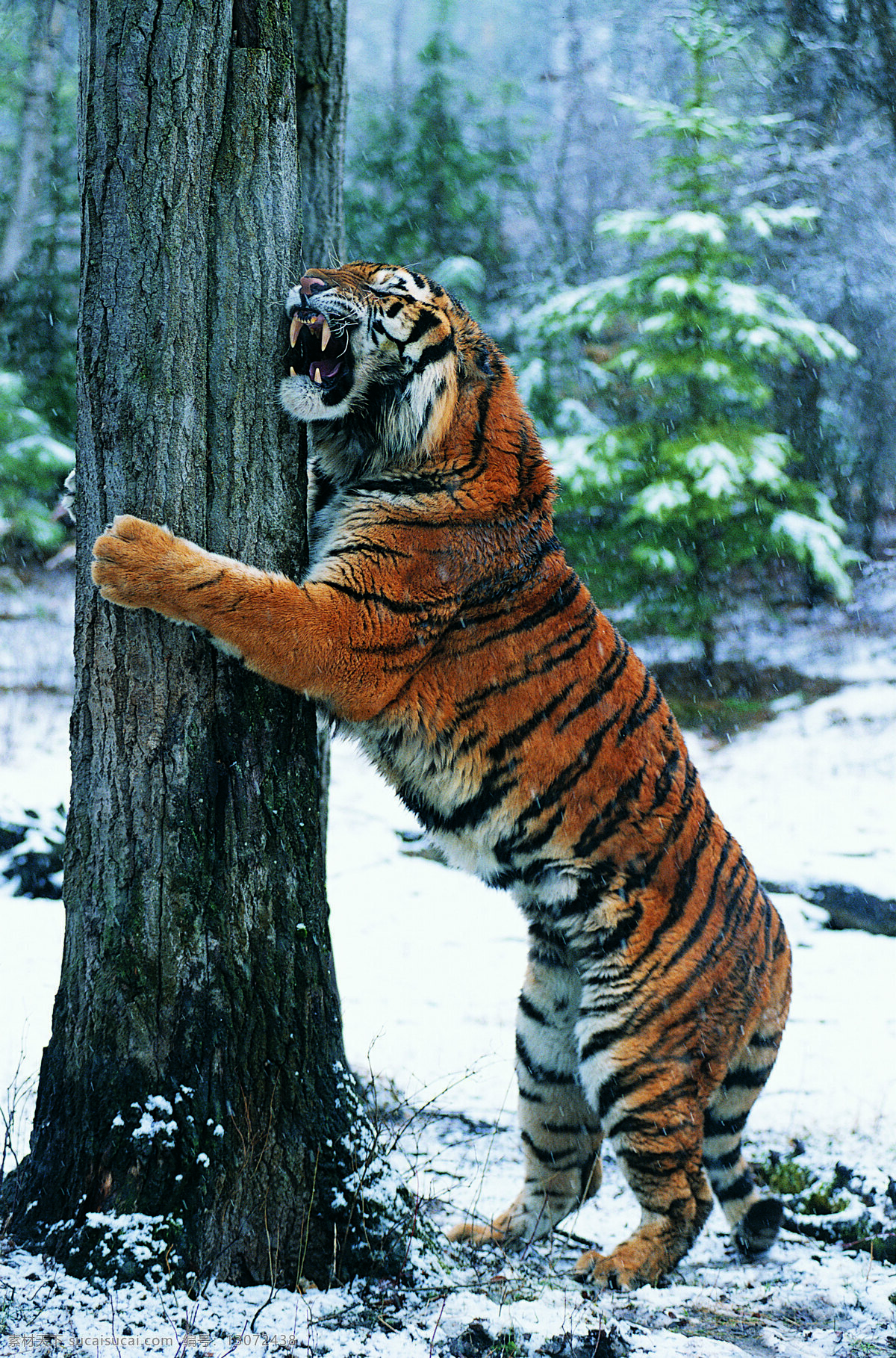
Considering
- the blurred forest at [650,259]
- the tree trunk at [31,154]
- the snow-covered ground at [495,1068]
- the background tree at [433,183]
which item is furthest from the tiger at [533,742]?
the background tree at [433,183]

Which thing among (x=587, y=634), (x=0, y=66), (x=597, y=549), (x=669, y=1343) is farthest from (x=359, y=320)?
(x=0, y=66)

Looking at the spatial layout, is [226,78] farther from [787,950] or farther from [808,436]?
[808,436]

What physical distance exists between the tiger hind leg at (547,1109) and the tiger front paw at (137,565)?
1.98 m

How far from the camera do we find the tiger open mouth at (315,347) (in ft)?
9.54

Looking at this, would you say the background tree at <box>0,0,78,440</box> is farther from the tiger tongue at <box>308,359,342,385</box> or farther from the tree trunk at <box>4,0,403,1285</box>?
the tree trunk at <box>4,0,403,1285</box>

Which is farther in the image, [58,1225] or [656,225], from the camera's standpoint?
[656,225]

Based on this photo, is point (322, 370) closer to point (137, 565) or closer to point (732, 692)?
point (137, 565)

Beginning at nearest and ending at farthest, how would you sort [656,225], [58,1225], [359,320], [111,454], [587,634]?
1. [58,1225]
2. [111,454]
3. [359,320]
4. [587,634]
5. [656,225]

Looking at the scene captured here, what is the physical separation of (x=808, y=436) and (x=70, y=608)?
402 inches

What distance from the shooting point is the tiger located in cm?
317

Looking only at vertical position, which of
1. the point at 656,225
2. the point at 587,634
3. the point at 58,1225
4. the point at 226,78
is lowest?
the point at 58,1225

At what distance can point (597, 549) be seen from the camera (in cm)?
1117

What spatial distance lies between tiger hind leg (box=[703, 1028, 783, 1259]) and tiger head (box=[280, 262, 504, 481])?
7.70 ft

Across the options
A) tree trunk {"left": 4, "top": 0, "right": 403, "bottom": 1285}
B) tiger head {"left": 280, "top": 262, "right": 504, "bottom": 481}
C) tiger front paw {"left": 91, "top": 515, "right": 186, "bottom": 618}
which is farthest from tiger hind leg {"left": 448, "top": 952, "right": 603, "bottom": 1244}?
tiger front paw {"left": 91, "top": 515, "right": 186, "bottom": 618}
